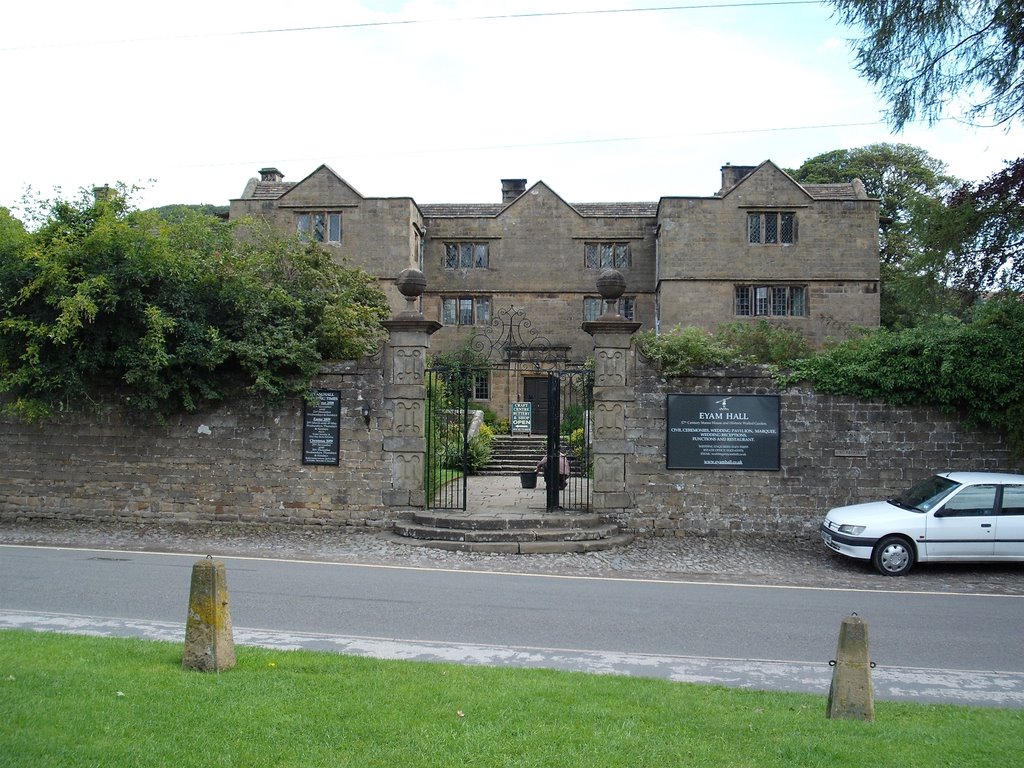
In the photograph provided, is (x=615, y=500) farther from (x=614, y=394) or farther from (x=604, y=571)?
(x=604, y=571)

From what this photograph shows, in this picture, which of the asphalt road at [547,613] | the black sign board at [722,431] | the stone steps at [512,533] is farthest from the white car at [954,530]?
the stone steps at [512,533]

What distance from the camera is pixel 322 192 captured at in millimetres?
32312

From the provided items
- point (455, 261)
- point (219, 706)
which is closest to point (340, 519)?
point (219, 706)

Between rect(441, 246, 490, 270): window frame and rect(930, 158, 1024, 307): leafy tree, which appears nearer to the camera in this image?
rect(930, 158, 1024, 307): leafy tree

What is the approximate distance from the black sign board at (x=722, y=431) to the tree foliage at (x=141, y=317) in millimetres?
6448

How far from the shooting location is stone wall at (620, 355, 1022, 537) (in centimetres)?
1423

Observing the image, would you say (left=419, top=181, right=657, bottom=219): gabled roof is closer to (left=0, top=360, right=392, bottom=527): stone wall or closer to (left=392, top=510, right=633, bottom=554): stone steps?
(left=0, top=360, right=392, bottom=527): stone wall

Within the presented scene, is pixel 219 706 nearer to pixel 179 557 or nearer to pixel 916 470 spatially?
pixel 179 557

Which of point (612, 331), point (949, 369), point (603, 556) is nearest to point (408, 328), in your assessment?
point (612, 331)

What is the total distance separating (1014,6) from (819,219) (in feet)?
68.8

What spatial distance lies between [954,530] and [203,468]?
12.5 meters

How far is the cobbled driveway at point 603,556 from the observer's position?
38.1 ft

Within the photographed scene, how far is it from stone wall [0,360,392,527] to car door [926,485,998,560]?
8.76 metres

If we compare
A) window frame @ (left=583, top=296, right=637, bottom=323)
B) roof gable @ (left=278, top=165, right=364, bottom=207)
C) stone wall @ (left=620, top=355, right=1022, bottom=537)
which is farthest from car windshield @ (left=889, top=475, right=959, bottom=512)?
roof gable @ (left=278, top=165, right=364, bottom=207)
